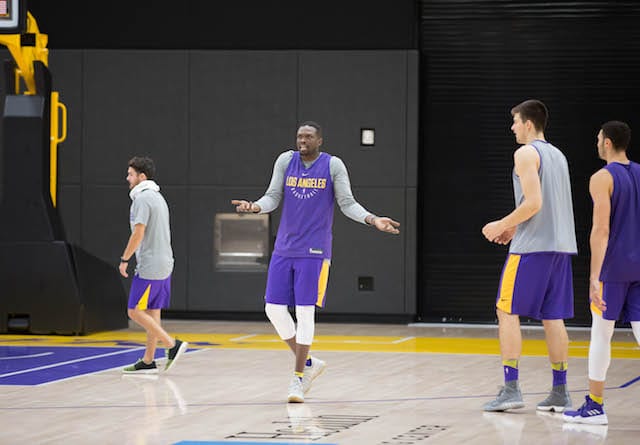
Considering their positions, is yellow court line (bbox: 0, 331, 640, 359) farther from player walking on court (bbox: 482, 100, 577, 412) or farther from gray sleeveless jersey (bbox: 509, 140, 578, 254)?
gray sleeveless jersey (bbox: 509, 140, 578, 254)

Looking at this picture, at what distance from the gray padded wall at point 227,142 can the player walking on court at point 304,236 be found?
760 cm

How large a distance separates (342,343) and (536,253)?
5721mm

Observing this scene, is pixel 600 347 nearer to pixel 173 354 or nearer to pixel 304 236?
pixel 304 236

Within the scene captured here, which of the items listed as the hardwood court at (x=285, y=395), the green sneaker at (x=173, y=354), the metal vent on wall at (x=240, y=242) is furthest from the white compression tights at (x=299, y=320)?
the metal vent on wall at (x=240, y=242)

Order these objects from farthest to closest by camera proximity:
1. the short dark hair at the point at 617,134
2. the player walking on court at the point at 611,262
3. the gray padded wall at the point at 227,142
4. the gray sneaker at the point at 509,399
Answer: the gray padded wall at the point at 227,142
the gray sneaker at the point at 509,399
the short dark hair at the point at 617,134
the player walking on court at the point at 611,262

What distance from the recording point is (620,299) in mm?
6699

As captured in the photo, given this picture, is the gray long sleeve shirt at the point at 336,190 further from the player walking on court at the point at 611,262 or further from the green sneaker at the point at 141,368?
the green sneaker at the point at 141,368

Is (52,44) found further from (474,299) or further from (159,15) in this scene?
(474,299)

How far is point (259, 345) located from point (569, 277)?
5.47m

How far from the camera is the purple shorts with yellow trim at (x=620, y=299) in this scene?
6.68 m

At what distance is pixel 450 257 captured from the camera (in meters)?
15.8

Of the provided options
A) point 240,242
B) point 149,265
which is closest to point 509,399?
point 149,265

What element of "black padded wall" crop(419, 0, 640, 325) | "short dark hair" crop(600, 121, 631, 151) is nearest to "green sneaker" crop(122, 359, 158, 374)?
"short dark hair" crop(600, 121, 631, 151)

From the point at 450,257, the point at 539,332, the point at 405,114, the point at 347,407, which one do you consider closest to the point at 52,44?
the point at 405,114
